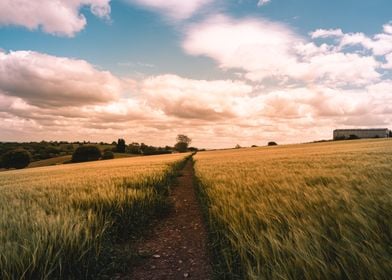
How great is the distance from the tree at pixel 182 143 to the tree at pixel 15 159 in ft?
214

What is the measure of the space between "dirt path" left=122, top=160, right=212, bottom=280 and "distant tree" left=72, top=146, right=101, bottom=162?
3015 inches

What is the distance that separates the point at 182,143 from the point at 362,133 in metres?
71.9

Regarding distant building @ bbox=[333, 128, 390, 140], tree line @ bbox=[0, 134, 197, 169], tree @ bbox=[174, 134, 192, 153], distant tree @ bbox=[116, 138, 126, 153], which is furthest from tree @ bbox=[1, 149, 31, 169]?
distant building @ bbox=[333, 128, 390, 140]

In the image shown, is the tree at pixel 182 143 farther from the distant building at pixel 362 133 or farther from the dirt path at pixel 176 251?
the dirt path at pixel 176 251

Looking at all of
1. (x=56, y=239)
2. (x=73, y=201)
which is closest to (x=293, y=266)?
(x=56, y=239)

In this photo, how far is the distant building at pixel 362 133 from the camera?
9375cm

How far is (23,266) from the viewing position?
98.7 inches

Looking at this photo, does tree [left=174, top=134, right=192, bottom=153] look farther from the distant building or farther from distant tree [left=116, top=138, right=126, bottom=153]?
the distant building

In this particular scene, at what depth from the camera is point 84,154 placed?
7756cm

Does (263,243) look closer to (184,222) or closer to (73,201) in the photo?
(184,222)

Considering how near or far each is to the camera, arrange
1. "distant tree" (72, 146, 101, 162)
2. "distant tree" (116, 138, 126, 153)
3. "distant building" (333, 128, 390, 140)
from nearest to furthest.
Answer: "distant tree" (72, 146, 101, 162), "distant building" (333, 128, 390, 140), "distant tree" (116, 138, 126, 153)

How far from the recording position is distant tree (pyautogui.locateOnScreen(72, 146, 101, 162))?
251 ft

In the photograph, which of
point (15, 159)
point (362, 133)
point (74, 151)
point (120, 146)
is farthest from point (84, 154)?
point (362, 133)

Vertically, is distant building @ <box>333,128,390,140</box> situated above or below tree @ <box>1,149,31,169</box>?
above
